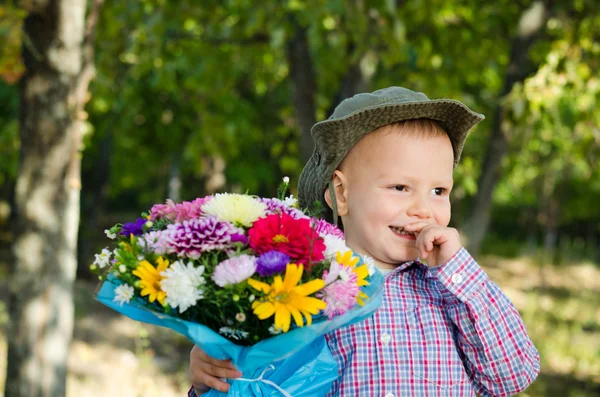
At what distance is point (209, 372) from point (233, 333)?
0.96ft

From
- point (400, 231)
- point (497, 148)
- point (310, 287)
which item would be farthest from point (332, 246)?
point (497, 148)

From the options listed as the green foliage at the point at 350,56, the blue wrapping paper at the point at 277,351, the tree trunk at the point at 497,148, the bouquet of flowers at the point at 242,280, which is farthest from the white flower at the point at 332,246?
the tree trunk at the point at 497,148

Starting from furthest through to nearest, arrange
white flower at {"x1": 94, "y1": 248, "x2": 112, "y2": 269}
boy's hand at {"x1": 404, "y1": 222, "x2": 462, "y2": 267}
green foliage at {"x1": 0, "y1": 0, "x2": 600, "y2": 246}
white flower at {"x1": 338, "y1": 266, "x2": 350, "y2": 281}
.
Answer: green foliage at {"x1": 0, "y1": 0, "x2": 600, "y2": 246}, boy's hand at {"x1": 404, "y1": 222, "x2": 462, "y2": 267}, white flower at {"x1": 94, "y1": 248, "x2": 112, "y2": 269}, white flower at {"x1": 338, "y1": 266, "x2": 350, "y2": 281}

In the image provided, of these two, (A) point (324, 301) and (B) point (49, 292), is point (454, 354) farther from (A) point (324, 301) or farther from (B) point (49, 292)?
(B) point (49, 292)

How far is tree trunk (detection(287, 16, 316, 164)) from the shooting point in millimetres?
5379

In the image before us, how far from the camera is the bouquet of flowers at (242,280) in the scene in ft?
4.58

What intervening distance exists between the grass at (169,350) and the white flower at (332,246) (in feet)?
7.92

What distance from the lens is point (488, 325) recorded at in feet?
5.99

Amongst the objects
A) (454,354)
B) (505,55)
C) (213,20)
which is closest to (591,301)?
(505,55)

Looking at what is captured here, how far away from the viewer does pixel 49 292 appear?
4016mm

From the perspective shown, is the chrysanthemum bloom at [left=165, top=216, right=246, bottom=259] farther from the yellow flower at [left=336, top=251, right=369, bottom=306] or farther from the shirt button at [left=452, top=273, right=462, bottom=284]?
the shirt button at [left=452, top=273, right=462, bottom=284]

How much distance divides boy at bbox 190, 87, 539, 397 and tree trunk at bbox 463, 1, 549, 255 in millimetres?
3345

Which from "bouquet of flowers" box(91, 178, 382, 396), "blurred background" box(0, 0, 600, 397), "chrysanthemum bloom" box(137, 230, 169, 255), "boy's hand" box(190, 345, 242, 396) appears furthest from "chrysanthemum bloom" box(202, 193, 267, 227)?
"blurred background" box(0, 0, 600, 397)

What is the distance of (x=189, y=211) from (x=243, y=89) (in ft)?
33.3
